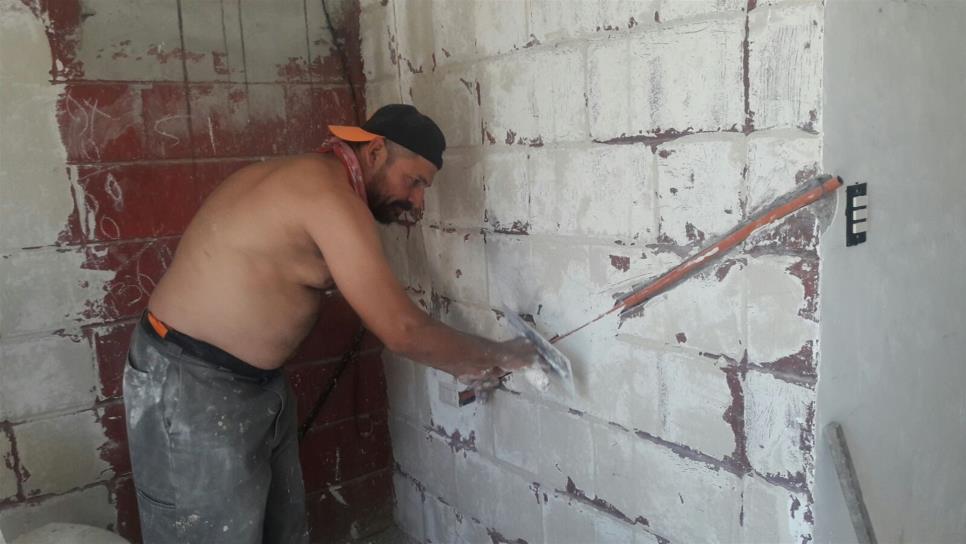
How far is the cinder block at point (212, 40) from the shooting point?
92.1 inches

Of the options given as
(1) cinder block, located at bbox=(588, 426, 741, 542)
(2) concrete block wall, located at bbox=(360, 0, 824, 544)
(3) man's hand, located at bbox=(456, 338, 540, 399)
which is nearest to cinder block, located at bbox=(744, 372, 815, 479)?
(2) concrete block wall, located at bbox=(360, 0, 824, 544)

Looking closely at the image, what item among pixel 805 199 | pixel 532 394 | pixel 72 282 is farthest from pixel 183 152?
pixel 805 199

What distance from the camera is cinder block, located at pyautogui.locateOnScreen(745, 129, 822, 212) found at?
1312 millimetres

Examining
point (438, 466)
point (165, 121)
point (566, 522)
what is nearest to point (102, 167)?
point (165, 121)

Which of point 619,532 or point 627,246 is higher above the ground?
point 627,246

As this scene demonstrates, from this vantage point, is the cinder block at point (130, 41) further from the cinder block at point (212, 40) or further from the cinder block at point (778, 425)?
the cinder block at point (778, 425)

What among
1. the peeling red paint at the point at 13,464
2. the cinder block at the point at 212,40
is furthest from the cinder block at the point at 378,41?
the peeling red paint at the point at 13,464

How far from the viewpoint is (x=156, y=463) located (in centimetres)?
184

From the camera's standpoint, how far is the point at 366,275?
5.35 feet

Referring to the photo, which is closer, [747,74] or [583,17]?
[747,74]

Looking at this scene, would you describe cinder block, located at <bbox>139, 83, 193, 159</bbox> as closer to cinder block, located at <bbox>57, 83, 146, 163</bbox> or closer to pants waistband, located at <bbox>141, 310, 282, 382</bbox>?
cinder block, located at <bbox>57, 83, 146, 163</bbox>

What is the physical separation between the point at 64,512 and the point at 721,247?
2.16m

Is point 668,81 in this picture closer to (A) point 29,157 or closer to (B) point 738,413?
(B) point 738,413

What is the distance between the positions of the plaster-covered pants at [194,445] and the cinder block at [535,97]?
0.98m
